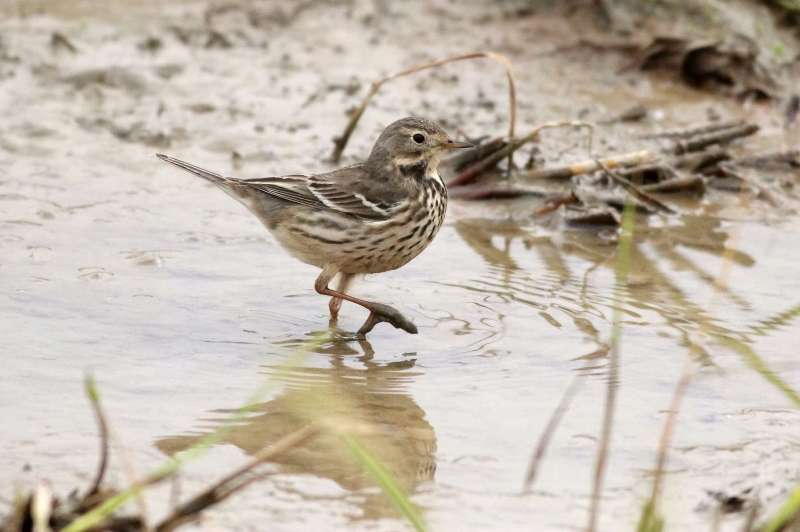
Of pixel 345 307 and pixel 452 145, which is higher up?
pixel 452 145

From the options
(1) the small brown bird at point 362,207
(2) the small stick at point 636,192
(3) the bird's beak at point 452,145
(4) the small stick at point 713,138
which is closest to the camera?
(1) the small brown bird at point 362,207

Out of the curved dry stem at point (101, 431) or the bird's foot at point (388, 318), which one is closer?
the curved dry stem at point (101, 431)

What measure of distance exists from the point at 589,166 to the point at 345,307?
97.6 inches

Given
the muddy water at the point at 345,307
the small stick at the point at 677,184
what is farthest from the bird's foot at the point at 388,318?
the small stick at the point at 677,184

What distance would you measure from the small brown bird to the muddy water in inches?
12.4

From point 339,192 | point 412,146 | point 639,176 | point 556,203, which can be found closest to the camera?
point 339,192

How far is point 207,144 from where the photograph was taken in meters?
10.3

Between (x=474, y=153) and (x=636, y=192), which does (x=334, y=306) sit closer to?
(x=474, y=153)

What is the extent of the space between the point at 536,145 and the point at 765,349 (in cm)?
394

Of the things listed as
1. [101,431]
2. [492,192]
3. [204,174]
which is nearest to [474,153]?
[492,192]

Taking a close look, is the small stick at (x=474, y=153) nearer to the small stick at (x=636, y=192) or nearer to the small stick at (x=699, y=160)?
the small stick at (x=636, y=192)

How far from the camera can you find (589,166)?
9539mm

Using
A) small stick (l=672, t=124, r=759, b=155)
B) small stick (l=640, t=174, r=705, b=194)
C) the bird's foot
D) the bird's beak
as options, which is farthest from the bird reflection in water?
small stick (l=672, t=124, r=759, b=155)

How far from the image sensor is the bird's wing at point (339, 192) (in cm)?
775
